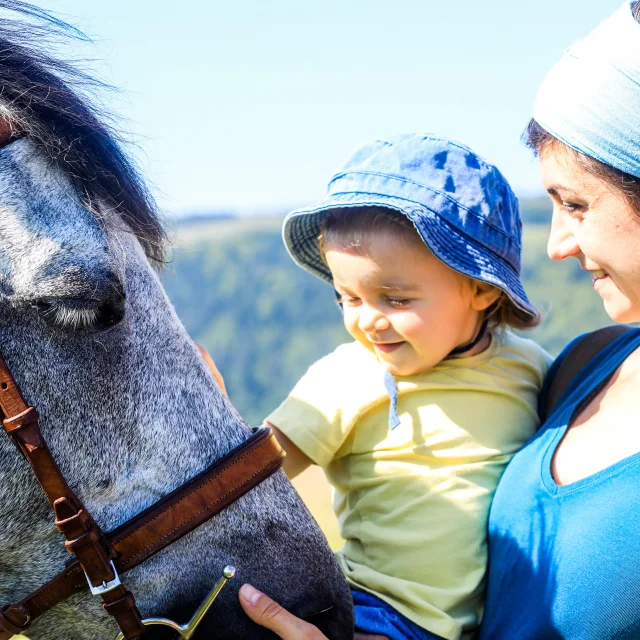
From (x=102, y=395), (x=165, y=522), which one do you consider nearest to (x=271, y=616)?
(x=165, y=522)

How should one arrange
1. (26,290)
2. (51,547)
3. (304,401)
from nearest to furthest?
(26,290) < (51,547) < (304,401)

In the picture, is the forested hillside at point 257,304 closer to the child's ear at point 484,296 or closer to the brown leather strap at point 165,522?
the child's ear at point 484,296

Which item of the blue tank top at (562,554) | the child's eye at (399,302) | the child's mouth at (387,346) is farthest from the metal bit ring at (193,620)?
the child's eye at (399,302)

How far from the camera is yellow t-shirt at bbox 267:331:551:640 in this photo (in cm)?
225

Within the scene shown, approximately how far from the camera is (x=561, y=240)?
2336 millimetres

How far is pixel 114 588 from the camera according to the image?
6.04 feet

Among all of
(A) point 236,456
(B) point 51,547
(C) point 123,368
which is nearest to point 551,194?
(A) point 236,456

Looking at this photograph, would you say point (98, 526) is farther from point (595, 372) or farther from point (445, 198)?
point (595, 372)

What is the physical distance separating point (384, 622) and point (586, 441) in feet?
2.67

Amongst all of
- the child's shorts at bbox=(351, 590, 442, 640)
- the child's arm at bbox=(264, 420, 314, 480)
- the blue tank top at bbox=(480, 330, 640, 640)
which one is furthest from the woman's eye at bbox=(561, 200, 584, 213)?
the child's shorts at bbox=(351, 590, 442, 640)

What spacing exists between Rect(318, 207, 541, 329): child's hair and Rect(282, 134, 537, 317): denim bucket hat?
5 cm

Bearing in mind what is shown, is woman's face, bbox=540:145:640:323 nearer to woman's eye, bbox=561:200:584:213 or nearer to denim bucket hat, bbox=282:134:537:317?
woman's eye, bbox=561:200:584:213

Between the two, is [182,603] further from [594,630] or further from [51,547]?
[594,630]

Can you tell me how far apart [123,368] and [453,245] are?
1.15 meters
